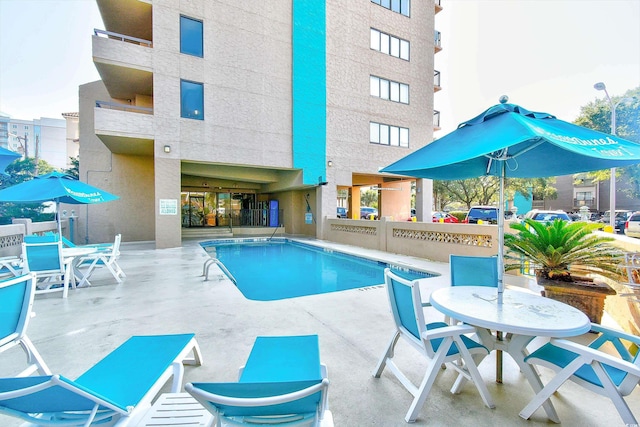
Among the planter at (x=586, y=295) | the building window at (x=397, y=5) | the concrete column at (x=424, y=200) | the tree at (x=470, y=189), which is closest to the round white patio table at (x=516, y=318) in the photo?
the planter at (x=586, y=295)

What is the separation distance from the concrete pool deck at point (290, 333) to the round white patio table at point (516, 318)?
0.42 metres

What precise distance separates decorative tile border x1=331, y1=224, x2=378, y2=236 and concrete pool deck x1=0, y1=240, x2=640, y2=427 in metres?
5.58

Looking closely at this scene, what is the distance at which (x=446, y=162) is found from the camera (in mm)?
2465

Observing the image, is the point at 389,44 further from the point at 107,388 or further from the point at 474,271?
the point at 107,388

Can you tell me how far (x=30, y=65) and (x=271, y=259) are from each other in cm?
3727

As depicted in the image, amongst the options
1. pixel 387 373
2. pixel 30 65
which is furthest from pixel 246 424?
pixel 30 65

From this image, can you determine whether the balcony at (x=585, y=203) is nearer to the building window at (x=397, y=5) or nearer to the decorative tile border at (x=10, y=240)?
the building window at (x=397, y=5)

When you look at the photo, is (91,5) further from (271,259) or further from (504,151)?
(504,151)

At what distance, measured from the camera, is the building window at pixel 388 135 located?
55.6 ft

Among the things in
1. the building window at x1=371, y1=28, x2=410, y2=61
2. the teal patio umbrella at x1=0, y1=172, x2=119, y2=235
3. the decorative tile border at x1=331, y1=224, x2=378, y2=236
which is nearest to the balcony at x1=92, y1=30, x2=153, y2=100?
the teal patio umbrella at x1=0, y1=172, x2=119, y2=235

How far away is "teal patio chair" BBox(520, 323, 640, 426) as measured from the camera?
1.83 meters

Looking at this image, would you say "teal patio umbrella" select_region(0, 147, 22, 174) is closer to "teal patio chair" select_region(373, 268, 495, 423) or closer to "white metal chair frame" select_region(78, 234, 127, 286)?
"white metal chair frame" select_region(78, 234, 127, 286)

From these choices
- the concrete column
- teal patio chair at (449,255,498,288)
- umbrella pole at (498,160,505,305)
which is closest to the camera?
umbrella pole at (498,160,505,305)

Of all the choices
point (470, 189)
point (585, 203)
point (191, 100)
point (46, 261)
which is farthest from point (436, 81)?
point (585, 203)
